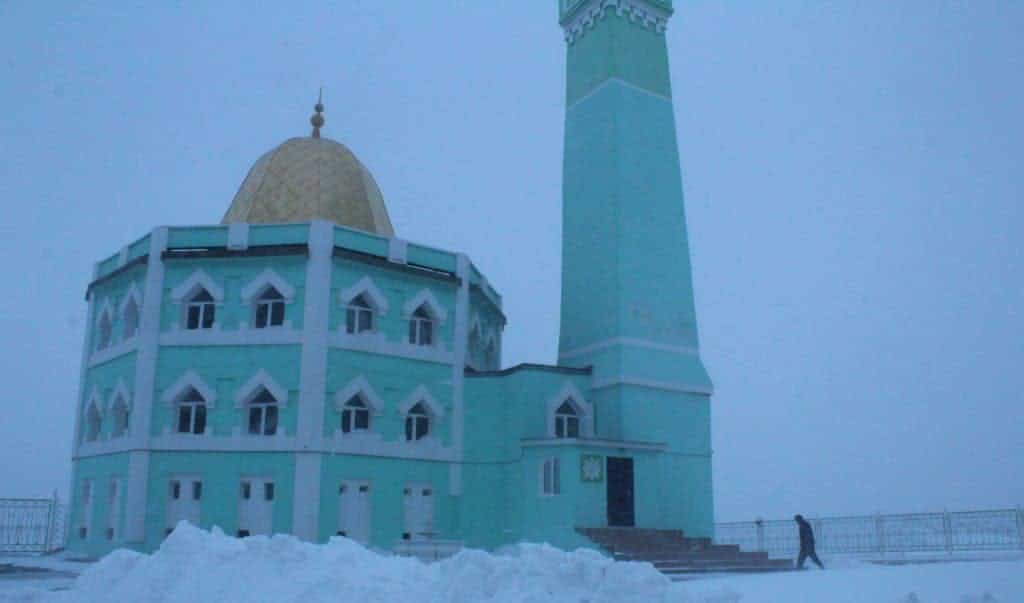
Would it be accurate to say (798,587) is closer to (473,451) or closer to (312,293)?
(473,451)

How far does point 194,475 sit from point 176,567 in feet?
38.3

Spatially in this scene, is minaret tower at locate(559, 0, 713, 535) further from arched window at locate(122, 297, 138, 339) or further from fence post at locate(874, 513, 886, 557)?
arched window at locate(122, 297, 138, 339)

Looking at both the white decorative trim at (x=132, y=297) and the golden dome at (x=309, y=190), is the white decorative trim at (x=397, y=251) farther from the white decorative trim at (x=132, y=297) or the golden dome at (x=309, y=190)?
the white decorative trim at (x=132, y=297)

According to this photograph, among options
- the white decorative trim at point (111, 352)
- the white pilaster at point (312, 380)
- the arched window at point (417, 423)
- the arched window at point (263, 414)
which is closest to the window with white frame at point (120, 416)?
the white decorative trim at point (111, 352)

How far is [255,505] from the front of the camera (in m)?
22.0

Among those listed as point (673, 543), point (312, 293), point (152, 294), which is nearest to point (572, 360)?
point (673, 543)

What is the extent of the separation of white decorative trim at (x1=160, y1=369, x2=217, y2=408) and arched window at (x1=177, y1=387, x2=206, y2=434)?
0.14 meters

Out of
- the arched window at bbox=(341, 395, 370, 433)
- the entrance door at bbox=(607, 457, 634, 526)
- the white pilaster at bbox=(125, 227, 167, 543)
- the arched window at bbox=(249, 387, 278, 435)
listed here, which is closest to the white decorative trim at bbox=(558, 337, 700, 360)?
the entrance door at bbox=(607, 457, 634, 526)

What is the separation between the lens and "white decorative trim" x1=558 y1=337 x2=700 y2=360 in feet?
82.4

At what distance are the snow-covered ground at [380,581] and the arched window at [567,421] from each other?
1210 centimetres

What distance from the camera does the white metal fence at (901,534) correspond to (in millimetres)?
21781

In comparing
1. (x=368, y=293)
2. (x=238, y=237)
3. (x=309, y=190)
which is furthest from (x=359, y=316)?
(x=309, y=190)

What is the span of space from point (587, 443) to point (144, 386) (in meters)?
11.7

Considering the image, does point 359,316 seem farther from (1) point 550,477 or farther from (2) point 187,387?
(1) point 550,477
